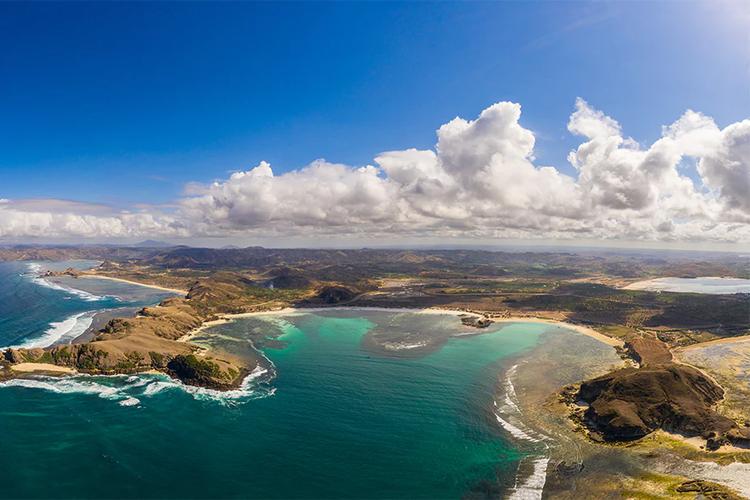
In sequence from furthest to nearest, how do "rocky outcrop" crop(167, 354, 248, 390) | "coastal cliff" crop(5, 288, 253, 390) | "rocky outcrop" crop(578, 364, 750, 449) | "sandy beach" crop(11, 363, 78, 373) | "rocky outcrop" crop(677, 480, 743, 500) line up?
1. "sandy beach" crop(11, 363, 78, 373)
2. "coastal cliff" crop(5, 288, 253, 390)
3. "rocky outcrop" crop(167, 354, 248, 390)
4. "rocky outcrop" crop(578, 364, 750, 449)
5. "rocky outcrop" crop(677, 480, 743, 500)

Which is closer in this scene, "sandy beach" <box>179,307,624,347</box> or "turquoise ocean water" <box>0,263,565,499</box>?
"turquoise ocean water" <box>0,263,565,499</box>

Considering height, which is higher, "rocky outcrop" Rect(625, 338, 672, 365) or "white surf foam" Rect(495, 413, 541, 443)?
"rocky outcrop" Rect(625, 338, 672, 365)

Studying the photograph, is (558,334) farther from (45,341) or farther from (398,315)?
(45,341)

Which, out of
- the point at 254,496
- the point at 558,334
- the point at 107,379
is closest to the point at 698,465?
the point at 254,496

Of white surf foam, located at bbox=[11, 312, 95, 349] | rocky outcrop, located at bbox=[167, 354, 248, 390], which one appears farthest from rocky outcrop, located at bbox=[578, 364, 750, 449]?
white surf foam, located at bbox=[11, 312, 95, 349]

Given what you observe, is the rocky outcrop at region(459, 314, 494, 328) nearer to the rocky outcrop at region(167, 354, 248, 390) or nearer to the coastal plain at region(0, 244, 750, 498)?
the coastal plain at region(0, 244, 750, 498)

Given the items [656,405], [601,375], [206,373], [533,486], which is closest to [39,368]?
[206,373]

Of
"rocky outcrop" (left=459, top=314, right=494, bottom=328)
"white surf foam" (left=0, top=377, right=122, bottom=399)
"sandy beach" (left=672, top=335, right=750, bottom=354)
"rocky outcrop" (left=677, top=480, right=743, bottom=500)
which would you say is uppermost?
"rocky outcrop" (left=677, top=480, right=743, bottom=500)

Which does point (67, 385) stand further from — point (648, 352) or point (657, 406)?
point (648, 352)

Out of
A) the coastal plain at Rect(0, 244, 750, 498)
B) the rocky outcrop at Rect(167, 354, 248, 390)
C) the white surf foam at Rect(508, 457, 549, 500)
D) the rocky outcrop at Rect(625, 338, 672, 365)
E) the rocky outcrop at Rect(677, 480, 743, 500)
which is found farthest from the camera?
the rocky outcrop at Rect(625, 338, 672, 365)
